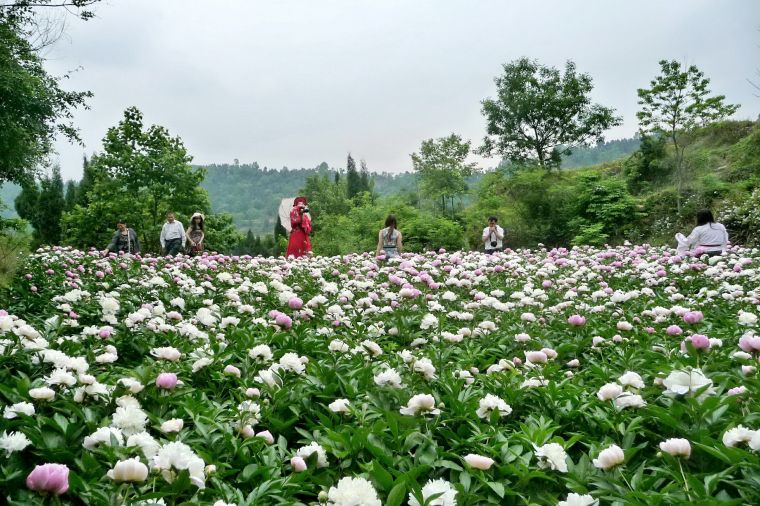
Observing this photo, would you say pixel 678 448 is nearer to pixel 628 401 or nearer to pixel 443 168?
pixel 628 401

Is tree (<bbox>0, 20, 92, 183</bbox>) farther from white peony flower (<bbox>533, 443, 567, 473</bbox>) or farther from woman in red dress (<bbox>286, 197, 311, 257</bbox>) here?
white peony flower (<bbox>533, 443, 567, 473</bbox>)

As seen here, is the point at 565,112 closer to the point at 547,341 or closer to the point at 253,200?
the point at 547,341

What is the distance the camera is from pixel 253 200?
162000 mm

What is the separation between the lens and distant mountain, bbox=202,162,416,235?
148 meters

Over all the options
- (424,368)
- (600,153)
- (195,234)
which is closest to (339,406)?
(424,368)

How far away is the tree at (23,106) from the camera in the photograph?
947 cm

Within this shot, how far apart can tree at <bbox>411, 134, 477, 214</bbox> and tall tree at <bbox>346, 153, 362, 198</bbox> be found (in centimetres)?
2881

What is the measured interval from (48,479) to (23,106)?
11.7 meters

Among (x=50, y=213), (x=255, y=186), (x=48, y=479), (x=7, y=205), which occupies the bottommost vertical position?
(x=48, y=479)

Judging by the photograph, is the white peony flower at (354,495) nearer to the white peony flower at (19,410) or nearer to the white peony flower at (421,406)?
the white peony flower at (421,406)

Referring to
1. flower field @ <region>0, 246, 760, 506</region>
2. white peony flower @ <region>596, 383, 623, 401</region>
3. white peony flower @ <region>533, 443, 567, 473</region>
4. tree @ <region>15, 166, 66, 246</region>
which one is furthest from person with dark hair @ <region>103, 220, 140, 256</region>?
tree @ <region>15, 166, 66, 246</region>

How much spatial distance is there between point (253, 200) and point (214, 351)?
165 meters

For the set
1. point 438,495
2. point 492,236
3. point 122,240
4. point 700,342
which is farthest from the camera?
point 122,240

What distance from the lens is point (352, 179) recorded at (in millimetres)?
61156
